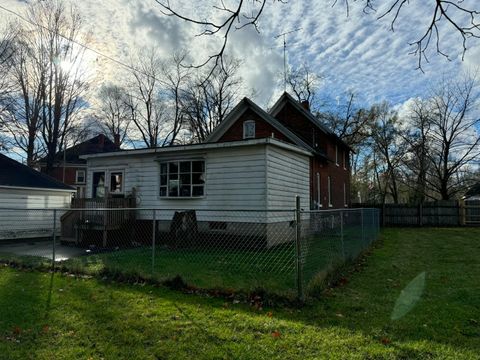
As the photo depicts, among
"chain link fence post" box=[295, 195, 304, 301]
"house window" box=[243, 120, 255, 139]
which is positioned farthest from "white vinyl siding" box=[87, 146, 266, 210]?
"house window" box=[243, 120, 255, 139]

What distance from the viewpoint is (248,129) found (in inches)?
748

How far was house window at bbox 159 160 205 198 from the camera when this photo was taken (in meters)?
12.8

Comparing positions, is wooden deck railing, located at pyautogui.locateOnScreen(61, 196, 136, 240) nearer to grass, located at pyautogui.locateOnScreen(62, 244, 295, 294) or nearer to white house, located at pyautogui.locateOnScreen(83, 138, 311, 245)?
white house, located at pyautogui.locateOnScreen(83, 138, 311, 245)

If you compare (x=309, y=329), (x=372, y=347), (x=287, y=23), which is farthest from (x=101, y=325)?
(x=287, y=23)

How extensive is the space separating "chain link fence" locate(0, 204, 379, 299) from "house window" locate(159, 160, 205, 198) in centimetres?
89

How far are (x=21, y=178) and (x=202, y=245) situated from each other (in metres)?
10.1

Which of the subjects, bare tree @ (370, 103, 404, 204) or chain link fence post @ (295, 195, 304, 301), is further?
bare tree @ (370, 103, 404, 204)

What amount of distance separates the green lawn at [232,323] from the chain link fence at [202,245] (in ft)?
2.09

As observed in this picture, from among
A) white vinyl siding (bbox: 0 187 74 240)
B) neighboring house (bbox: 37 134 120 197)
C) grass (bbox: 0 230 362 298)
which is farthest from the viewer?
neighboring house (bbox: 37 134 120 197)

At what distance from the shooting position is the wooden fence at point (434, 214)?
2133 cm

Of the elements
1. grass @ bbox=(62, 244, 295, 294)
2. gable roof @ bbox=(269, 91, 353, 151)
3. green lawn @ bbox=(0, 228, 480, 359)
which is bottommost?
green lawn @ bbox=(0, 228, 480, 359)

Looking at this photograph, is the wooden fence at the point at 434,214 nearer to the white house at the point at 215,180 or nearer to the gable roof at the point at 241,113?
the gable roof at the point at 241,113

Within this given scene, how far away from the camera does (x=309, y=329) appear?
4105 millimetres

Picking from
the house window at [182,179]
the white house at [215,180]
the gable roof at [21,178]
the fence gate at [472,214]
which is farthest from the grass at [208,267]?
the fence gate at [472,214]
